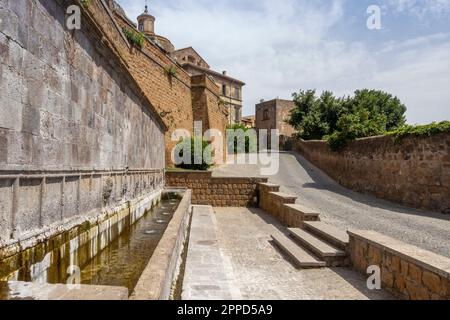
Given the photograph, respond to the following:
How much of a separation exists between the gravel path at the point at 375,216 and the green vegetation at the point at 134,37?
9.74m

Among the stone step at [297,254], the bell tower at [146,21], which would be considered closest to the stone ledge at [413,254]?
the stone step at [297,254]

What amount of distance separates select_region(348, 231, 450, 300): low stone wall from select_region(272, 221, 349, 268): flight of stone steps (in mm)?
319

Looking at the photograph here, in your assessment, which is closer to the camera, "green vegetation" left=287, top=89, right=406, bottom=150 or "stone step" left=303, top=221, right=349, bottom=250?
"stone step" left=303, top=221, right=349, bottom=250

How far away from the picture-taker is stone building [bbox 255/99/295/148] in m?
45.1

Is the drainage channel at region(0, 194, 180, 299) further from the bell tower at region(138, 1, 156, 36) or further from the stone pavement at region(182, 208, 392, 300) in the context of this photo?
the bell tower at region(138, 1, 156, 36)

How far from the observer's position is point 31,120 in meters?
3.24

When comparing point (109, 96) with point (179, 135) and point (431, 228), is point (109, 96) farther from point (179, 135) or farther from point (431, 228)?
point (179, 135)

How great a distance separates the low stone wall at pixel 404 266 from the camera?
10.5ft

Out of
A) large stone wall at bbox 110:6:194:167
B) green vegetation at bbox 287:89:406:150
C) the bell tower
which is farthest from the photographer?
the bell tower

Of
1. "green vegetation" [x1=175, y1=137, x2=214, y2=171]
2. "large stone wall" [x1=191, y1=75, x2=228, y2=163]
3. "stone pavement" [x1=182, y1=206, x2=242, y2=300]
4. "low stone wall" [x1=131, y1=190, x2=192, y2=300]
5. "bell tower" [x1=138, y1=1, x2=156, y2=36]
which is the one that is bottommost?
"stone pavement" [x1=182, y1=206, x2=242, y2=300]

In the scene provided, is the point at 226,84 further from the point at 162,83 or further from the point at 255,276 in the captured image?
the point at 255,276

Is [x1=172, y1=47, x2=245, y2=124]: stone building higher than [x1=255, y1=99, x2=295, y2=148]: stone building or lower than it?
higher

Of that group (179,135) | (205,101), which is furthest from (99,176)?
(205,101)

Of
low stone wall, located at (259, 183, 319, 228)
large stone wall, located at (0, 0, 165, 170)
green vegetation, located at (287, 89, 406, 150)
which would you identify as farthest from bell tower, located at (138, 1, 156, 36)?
large stone wall, located at (0, 0, 165, 170)
